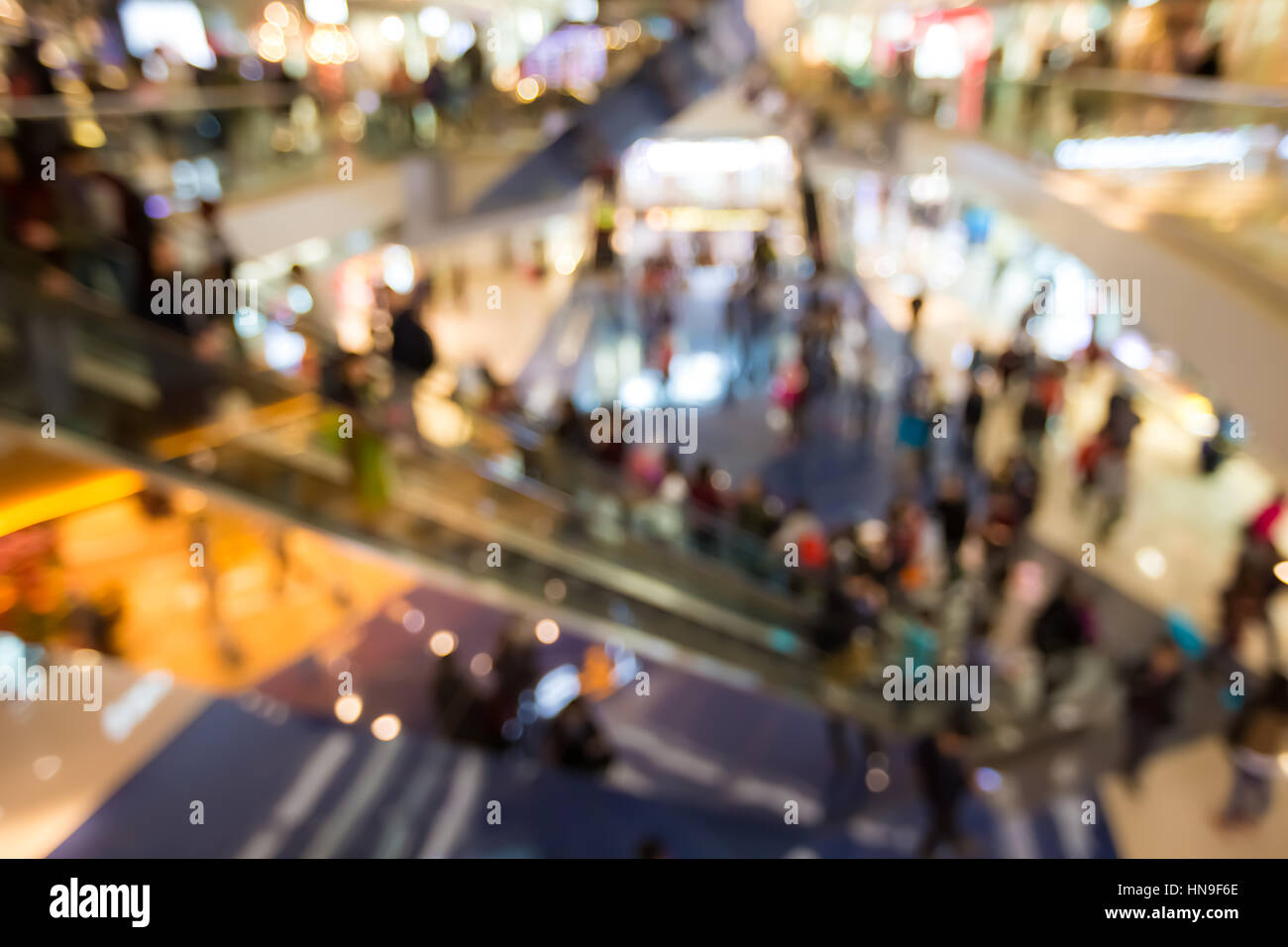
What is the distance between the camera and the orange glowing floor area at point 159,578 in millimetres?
5852

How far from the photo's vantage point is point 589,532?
634cm

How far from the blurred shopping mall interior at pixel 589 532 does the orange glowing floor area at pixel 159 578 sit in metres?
0.04

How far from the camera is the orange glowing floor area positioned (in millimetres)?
5852

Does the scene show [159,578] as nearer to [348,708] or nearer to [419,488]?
[348,708]

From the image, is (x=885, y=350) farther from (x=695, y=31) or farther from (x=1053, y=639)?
(x=1053, y=639)

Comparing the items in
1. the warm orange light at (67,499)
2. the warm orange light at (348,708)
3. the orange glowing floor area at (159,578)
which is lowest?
the warm orange light at (348,708)

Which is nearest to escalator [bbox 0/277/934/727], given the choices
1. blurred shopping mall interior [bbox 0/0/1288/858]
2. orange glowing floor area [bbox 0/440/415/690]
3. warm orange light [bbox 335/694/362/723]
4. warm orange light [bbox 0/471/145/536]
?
blurred shopping mall interior [bbox 0/0/1288/858]

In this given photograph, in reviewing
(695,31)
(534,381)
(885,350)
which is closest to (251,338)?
(534,381)

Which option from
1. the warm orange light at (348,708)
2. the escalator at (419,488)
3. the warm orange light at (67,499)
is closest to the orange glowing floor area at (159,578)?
the warm orange light at (67,499)

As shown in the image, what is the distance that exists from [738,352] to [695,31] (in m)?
6.03

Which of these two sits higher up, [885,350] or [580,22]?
[580,22]

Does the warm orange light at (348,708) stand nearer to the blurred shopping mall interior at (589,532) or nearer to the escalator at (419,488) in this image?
the blurred shopping mall interior at (589,532)

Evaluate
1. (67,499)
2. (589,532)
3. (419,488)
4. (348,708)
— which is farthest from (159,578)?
(589,532)
